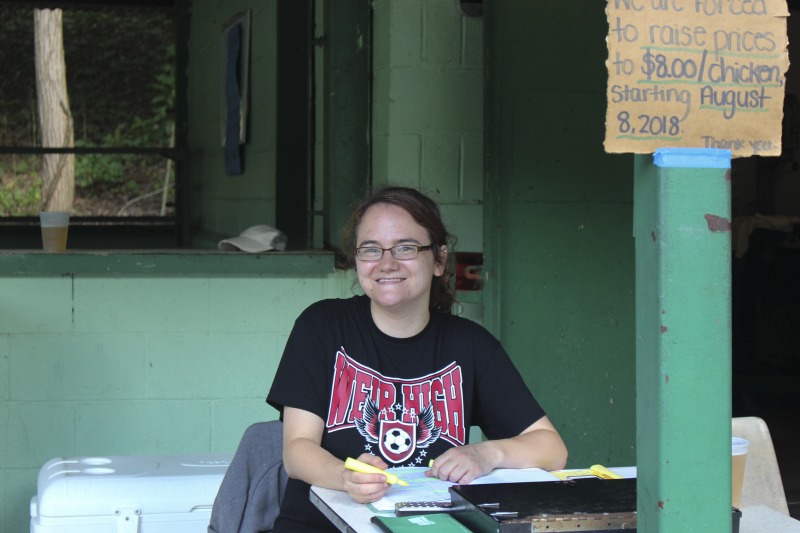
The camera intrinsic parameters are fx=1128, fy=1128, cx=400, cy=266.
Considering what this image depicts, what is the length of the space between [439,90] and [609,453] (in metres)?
1.42

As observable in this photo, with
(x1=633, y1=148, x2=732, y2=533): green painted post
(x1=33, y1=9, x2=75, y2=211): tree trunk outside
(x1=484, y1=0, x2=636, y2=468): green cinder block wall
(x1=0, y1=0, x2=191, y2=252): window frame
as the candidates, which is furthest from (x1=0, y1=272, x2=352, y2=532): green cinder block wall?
(x1=33, y1=9, x2=75, y2=211): tree trunk outside

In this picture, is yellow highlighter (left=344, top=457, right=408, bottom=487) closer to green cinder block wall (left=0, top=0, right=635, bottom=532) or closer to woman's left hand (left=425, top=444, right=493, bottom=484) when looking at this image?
woman's left hand (left=425, top=444, right=493, bottom=484)

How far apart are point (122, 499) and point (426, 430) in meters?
0.93

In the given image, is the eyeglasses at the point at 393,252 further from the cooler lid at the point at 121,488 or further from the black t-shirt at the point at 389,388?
the cooler lid at the point at 121,488

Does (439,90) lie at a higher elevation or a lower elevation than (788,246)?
higher

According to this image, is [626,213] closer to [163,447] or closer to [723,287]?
[163,447]

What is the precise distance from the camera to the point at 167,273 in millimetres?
3875

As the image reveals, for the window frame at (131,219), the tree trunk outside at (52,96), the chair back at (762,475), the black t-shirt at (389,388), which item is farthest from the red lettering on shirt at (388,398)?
the tree trunk outside at (52,96)

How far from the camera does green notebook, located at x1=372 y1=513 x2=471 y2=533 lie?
66.5 inches

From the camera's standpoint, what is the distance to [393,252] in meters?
2.44

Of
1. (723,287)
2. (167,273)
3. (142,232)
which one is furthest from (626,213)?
(142,232)

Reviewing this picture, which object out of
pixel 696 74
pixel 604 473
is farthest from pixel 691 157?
pixel 604 473

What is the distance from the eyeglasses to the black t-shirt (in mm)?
137

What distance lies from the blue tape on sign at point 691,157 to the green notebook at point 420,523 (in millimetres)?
616
